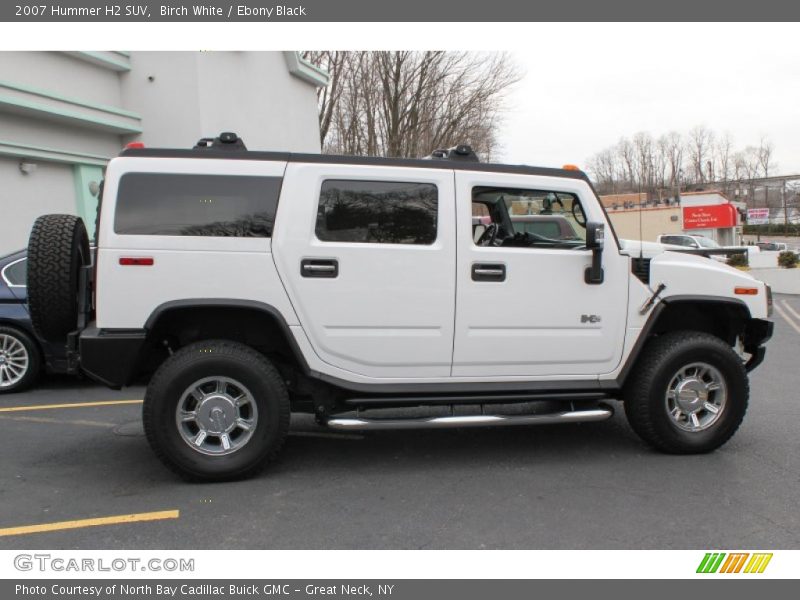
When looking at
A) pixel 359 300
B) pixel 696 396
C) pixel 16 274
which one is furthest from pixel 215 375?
pixel 16 274

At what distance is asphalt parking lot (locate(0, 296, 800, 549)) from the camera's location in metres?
3.38

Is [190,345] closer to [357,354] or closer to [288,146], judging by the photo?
[357,354]

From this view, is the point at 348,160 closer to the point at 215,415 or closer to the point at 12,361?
A: the point at 215,415

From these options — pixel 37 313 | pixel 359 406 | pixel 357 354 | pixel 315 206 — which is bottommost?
pixel 359 406

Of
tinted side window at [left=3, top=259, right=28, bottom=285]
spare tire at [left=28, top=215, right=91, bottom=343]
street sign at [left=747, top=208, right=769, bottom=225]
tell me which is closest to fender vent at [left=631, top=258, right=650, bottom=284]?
spare tire at [left=28, top=215, right=91, bottom=343]

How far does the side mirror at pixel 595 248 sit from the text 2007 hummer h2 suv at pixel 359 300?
15 mm

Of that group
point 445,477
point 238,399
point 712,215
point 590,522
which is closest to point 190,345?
point 238,399

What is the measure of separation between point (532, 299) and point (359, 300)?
1.19 m

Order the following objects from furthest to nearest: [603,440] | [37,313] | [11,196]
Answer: [11,196], [603,440], [37,313]

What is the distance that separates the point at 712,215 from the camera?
155 ft

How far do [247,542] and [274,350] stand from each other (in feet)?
4.51

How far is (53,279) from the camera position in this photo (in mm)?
4020

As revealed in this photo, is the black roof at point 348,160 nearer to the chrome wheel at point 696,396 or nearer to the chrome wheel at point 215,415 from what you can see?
the chrome wheel at point 215,415

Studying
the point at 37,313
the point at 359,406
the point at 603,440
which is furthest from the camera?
the point at 603,440
